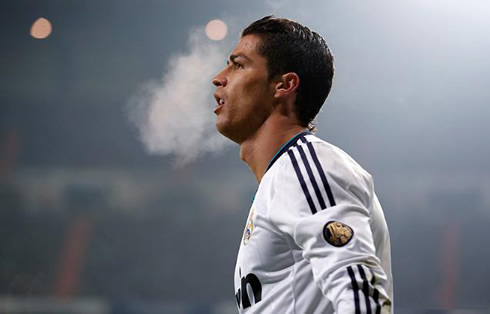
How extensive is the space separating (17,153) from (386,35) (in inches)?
97.6

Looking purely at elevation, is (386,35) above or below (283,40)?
above

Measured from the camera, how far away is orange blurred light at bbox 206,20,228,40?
3645mm

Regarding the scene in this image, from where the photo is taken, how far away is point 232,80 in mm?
1165

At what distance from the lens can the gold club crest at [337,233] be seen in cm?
73

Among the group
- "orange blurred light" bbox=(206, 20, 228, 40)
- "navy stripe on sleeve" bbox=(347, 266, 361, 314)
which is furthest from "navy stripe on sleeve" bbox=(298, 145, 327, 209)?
"orange blurred light" bbox=(206, 20, 228, 40)

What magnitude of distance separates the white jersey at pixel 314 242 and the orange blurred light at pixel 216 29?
9.05ft

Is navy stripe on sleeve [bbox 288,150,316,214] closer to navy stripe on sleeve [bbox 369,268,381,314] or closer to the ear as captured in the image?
navy stripe on sleeve [bbox 369,268,381,314]

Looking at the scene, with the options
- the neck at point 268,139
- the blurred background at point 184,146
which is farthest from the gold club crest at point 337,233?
the blurred background at point 184,146

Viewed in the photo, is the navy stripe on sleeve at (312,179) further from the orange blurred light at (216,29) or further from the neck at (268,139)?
the orange blurred light at (216,29)

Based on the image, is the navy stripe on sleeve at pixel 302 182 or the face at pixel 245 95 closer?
the navy stripe on sleeve at pixel 302 182

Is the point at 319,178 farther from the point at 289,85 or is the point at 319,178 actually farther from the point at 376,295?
the point at 289,85

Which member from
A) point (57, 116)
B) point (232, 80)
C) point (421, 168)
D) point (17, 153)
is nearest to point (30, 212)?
point (17, 153)

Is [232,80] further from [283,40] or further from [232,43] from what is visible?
[232,43]

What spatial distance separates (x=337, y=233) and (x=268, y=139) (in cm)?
40
